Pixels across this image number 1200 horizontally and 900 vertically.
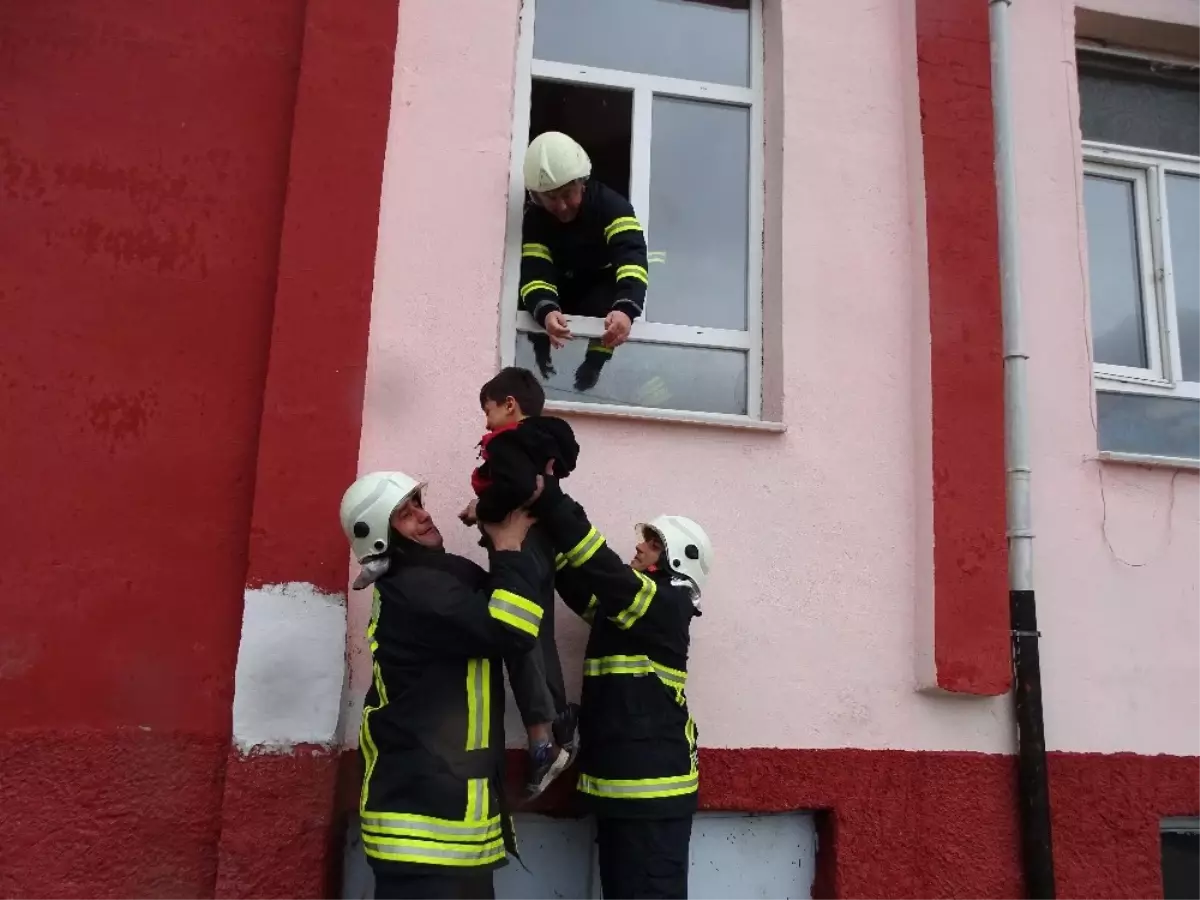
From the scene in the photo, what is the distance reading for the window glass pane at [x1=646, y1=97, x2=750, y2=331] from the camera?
4.22m

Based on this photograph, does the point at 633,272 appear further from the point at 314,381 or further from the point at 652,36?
the point at 652,36

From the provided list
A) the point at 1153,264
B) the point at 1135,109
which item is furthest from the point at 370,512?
the point at 1135,109

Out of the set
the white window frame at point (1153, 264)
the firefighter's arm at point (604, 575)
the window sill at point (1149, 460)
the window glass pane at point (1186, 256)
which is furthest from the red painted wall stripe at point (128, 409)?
the window glass pane at point (1186, 256)

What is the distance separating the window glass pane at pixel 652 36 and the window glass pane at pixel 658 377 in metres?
1.29

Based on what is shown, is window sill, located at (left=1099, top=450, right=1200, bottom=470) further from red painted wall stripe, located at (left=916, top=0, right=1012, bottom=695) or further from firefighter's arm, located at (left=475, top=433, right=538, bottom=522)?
firefighter's arm, located at (left=475, top=433, right=538, bottom=522)

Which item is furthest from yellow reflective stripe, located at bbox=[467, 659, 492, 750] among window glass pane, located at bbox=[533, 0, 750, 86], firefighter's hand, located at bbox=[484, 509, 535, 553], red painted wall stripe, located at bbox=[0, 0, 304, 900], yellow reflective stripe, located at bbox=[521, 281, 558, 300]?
window glass pane, located at bbox=[533, 0, 750, 86]

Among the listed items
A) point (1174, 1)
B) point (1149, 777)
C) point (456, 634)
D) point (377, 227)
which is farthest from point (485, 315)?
point (1174, 1)

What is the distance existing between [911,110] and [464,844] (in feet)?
11.0

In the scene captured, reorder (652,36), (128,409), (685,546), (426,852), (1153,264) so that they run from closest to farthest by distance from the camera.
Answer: (426,852)
(685,546)
(128,409)
(652,36)
(1153,264)

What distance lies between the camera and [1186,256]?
15.9 feet

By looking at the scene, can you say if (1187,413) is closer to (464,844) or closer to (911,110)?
(911,110)

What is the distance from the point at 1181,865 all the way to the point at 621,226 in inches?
132

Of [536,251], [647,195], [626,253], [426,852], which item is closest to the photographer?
[426,852]

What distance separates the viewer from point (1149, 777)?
3820 mm
